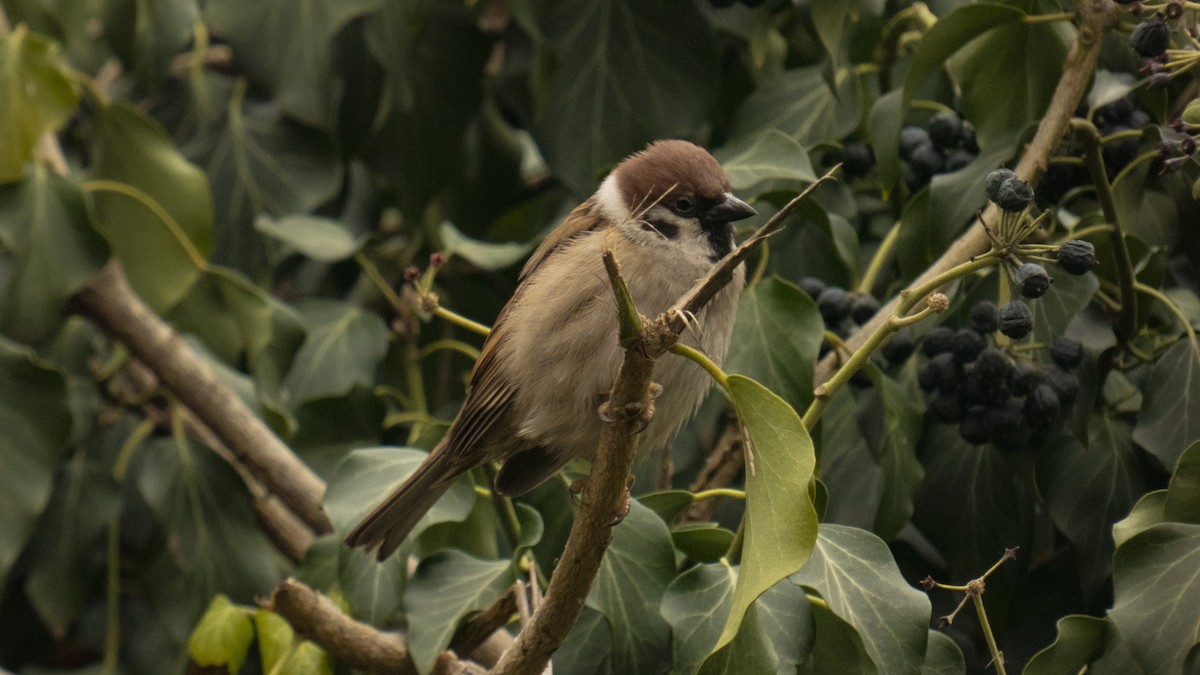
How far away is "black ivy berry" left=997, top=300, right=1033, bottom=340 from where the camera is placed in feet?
5.98

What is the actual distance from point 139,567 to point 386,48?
55.4 inches

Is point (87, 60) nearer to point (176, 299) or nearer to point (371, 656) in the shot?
point (176, 299)

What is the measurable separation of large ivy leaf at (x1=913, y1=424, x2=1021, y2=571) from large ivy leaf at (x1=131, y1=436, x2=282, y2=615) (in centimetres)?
150

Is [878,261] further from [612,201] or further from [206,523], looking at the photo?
[206,523]

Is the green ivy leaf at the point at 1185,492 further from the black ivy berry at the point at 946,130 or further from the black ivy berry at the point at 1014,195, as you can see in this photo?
the black ivy berry at the point at 946,130

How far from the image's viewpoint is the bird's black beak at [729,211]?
241 centimetres

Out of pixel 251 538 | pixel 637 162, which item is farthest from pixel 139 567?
pixel 637 162

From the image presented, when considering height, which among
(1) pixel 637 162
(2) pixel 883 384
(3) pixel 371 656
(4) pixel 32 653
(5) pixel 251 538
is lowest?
(4) pixel 32 653

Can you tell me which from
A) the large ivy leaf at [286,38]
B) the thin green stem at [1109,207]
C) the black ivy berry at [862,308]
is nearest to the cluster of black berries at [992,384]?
the thin green stem at [1109,207]

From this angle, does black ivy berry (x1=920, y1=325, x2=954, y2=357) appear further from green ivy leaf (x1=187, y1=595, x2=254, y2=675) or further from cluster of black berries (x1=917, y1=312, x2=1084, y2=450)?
green ivy leaf (x1=187, y1=595, x2=254, y2=675)

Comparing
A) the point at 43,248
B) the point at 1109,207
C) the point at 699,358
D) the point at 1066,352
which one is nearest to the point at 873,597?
the point at 699,358

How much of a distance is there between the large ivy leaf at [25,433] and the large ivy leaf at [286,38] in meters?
0.80

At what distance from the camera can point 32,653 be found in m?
3.58

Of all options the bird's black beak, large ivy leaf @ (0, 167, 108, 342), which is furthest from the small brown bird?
large ivy leaf @ (0, 167, 108, 342)
